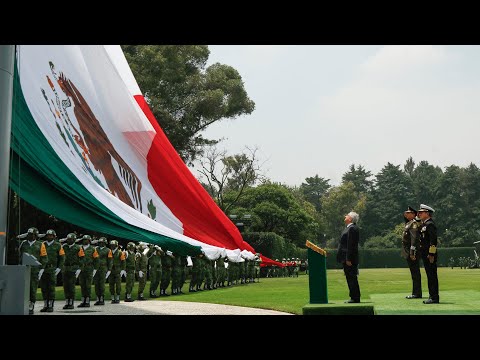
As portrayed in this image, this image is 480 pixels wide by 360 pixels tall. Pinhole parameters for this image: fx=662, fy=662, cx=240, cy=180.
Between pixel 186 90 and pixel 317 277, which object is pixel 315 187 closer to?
pixel 186 90

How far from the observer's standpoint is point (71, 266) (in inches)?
484

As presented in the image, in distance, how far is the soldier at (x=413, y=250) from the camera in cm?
1127

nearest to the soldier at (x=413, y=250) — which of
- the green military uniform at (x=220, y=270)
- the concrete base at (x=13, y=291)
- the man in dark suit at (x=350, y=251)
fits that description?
the man in dark suit at (x=350, y=251)

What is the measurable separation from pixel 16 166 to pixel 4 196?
4.06 m

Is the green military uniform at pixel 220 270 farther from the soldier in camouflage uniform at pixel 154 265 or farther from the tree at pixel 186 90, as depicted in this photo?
the tree at pixel 186 90

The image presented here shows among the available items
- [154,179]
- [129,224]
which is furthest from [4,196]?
[154,179]

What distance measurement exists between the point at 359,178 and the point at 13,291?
322 feet

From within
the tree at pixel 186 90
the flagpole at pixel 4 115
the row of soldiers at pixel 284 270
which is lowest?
the row of soldiers at pixel 284 270

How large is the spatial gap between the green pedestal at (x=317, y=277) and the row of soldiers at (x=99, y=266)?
13.9 feet

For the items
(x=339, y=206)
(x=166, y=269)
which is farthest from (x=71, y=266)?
(x=339, y=206)

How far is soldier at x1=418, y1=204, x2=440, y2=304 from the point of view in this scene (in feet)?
33.2

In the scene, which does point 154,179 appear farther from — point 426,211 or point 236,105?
point 236,105
